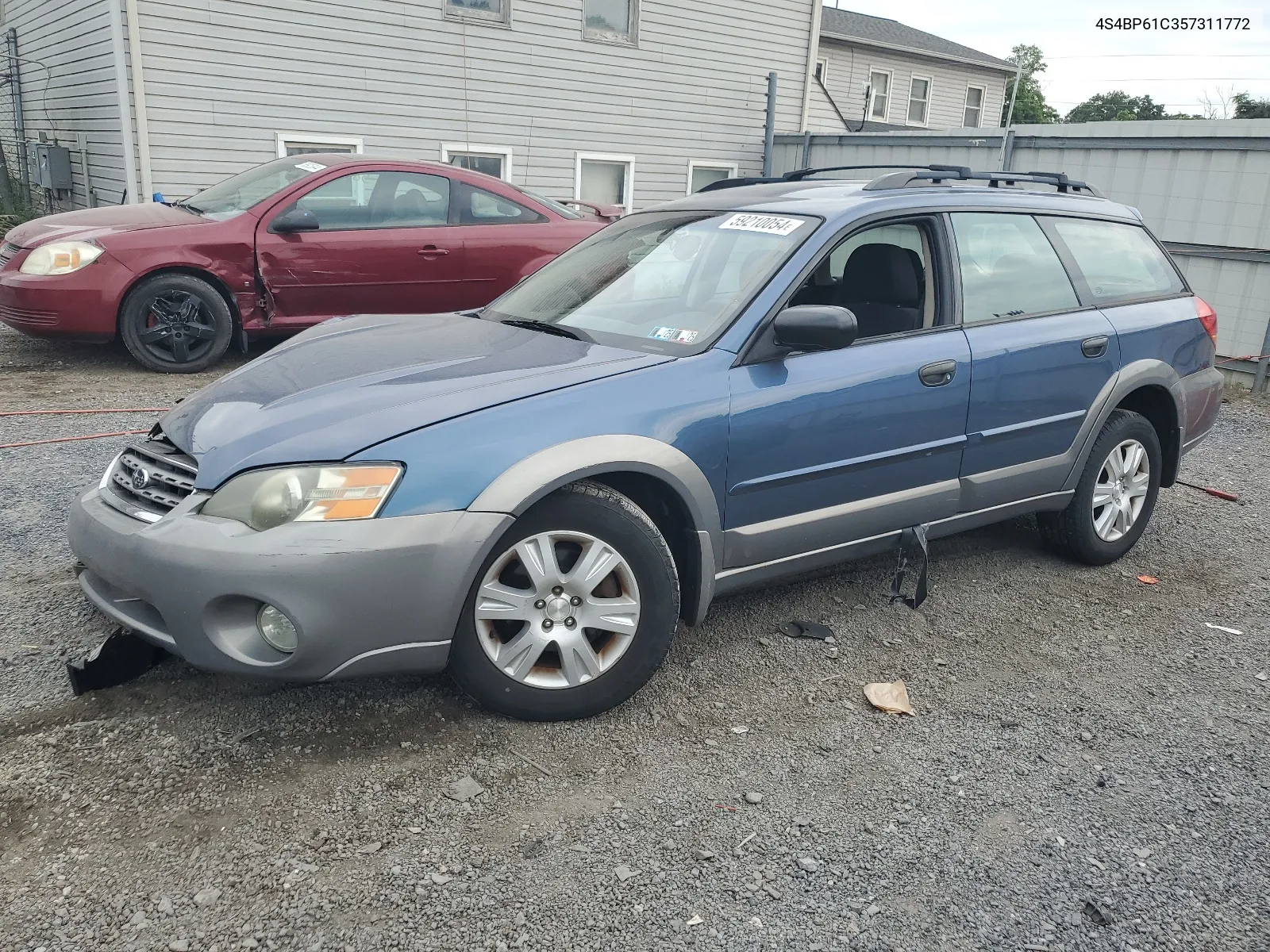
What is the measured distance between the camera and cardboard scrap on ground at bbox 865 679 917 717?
329 centimetres

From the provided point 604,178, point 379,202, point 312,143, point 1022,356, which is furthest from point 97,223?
point 604,178

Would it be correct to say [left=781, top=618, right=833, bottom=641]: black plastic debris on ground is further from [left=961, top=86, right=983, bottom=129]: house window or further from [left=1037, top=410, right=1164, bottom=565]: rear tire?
[left=961, top=86, right=983, bottom=129]: house window

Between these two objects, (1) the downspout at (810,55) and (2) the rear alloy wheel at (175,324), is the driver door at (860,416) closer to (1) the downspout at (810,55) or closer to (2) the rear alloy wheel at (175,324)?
(2) the rear alloy wheel at (175,324)

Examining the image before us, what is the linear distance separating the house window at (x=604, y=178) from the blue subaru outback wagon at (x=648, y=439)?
9649mm

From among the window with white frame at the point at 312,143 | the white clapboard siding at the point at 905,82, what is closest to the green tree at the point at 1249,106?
the white clapboard siding at the point at 905,82

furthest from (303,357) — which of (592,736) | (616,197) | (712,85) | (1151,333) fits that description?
(712,85)

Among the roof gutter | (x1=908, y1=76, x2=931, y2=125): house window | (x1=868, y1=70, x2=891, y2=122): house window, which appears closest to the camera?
the roof gutter

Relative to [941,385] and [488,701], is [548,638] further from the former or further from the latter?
[941,385]

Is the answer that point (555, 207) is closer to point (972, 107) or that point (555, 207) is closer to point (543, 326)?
point (543, 326)

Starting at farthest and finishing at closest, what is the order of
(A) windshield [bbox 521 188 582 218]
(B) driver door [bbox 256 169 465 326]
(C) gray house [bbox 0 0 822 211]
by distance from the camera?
(C) gray house [bbox 0 0 822 211]
(A) windshield [bbox 521 188 582 218]
(B) driver door [bbox 256 169 465 326]

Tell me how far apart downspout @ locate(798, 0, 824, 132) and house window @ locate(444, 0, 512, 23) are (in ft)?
17.8

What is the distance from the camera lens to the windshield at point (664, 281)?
137 inches

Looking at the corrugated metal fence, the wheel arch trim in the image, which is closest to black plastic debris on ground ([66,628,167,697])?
the wheel arch trim

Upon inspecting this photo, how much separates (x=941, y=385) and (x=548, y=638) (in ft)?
5.92
